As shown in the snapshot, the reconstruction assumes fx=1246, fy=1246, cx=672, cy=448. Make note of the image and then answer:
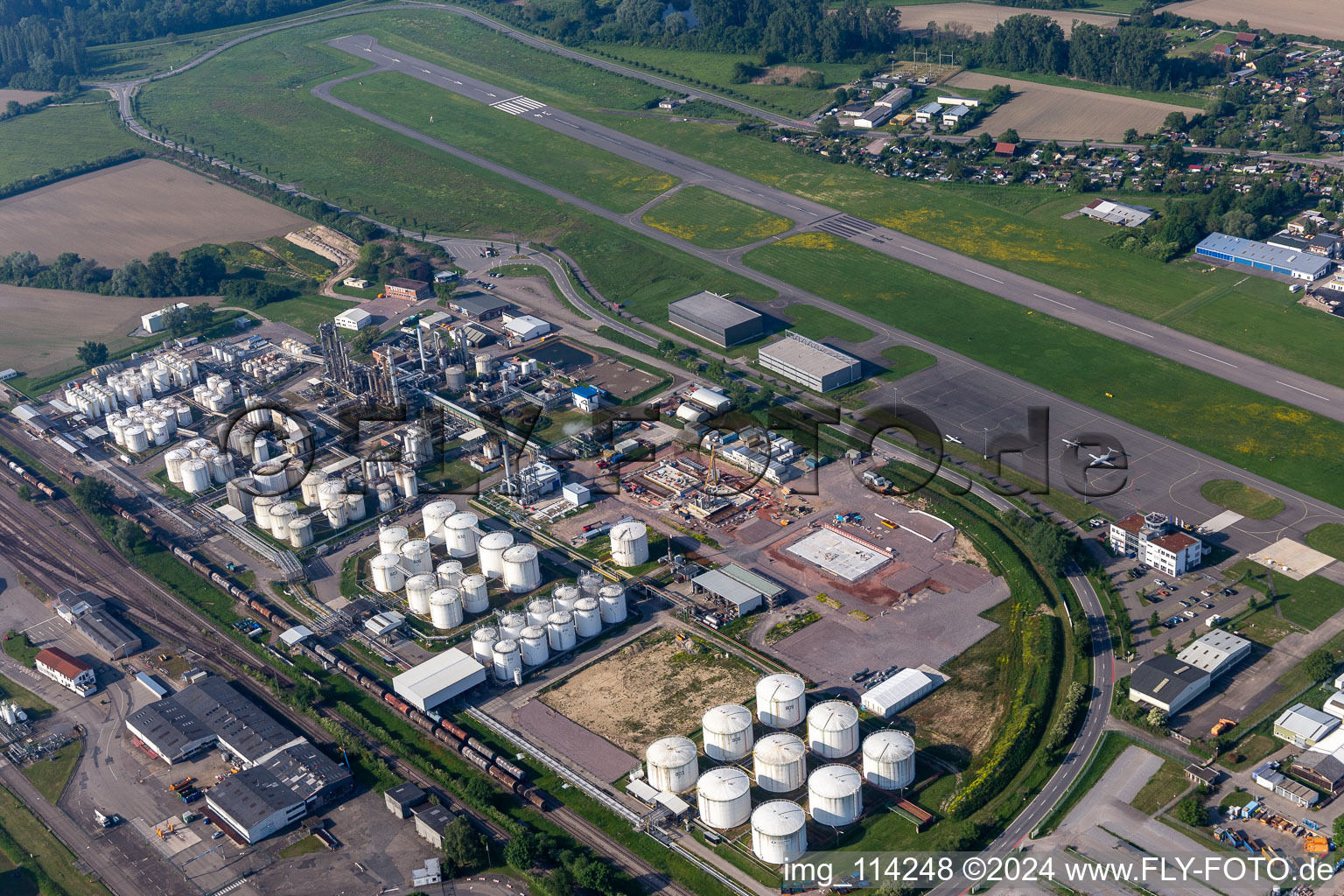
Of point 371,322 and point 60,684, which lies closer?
point 60,684

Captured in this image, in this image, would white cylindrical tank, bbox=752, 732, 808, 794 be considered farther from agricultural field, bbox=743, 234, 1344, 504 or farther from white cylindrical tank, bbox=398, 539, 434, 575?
agricultural field, bbox=743, 234, 1344, 504

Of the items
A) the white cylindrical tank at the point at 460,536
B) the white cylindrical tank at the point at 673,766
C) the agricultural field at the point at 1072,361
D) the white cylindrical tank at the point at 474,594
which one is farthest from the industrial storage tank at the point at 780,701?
the agricultural field at the point at 1072,361

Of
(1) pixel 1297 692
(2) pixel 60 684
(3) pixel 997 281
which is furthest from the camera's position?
(3) pixel 997 281

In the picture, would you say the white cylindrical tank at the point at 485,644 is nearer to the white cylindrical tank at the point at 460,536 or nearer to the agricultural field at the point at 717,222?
Answer: the white cylindrical tank at the point at 460,536

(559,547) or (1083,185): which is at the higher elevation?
(1083,185)

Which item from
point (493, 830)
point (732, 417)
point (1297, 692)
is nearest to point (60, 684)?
point (493, 830)

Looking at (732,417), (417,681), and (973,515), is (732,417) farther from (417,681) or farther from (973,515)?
(417,681)

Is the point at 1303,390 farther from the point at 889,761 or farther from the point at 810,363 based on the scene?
the point at 889,761
